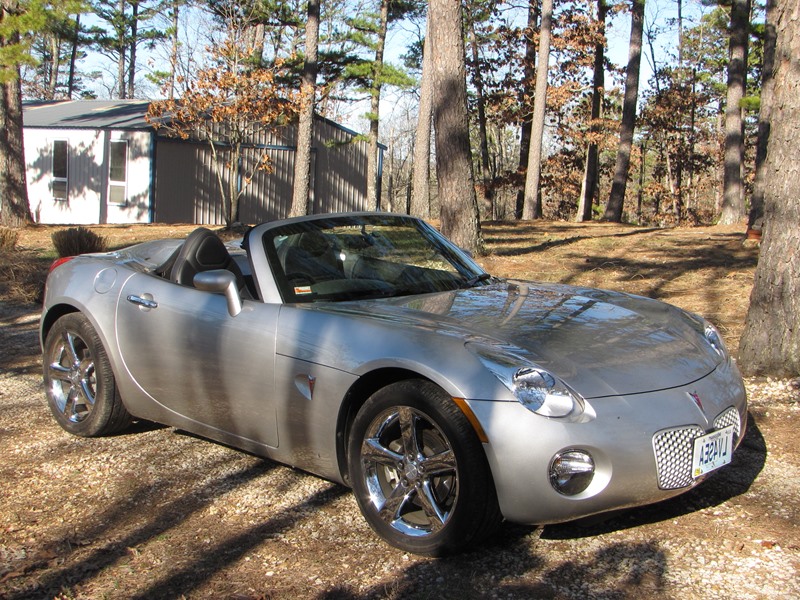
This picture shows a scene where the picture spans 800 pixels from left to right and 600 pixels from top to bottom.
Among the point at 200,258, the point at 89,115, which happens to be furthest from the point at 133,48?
the point at 200,258

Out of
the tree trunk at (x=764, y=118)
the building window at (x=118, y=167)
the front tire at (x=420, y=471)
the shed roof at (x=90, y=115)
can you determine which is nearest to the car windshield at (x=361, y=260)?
the front tire at (x=420, y=471)

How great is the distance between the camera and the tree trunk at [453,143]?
11.2m

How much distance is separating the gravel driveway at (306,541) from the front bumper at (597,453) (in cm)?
26

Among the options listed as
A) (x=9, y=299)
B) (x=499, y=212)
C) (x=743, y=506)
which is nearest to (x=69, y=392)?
(x=743, y=506)

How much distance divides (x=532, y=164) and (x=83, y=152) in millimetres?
14278

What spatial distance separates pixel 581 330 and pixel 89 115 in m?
28.3

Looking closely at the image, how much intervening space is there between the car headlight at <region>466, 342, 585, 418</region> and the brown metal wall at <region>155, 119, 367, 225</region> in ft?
74.9

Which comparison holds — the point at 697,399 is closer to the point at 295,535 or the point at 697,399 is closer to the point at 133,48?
the point at 295,535

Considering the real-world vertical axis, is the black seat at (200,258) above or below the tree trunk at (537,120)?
below

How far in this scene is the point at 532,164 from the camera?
26078 millimetres

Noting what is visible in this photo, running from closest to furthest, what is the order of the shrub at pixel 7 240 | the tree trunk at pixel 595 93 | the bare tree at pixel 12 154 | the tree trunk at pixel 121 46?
1. the shrub at pixel 7 240
2. the bare tree at pixel 12 154
3. the tree trunk at pixel 595 93
4. the tree trunk at pixel 121 46

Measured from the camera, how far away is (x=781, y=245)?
575 cm

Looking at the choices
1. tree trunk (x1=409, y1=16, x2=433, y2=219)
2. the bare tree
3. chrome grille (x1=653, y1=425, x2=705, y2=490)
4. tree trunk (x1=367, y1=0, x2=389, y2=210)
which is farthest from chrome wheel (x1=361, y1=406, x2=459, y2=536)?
tree trunk (x1=367, y1=0, x2=389, y2=210)

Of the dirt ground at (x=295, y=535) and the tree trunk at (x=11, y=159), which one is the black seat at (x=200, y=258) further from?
the tree trunk at (x=11, y=159)
